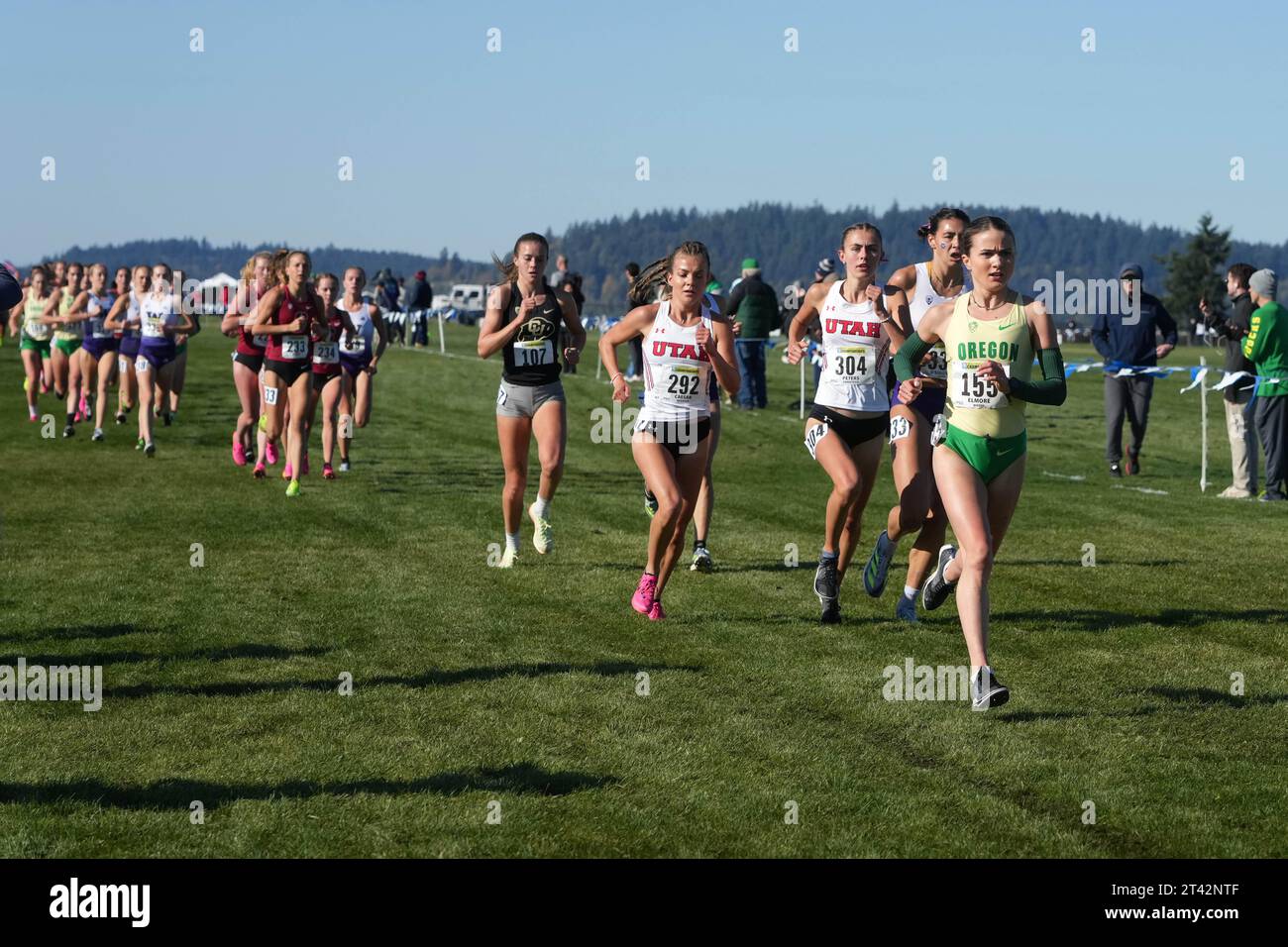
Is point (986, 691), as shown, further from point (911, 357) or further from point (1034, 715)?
point (911, 357)

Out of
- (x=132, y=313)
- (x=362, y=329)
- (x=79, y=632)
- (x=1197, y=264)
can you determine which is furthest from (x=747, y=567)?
(x=1197, y=264)

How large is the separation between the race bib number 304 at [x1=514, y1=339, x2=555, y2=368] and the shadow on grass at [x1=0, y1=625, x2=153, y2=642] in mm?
3355

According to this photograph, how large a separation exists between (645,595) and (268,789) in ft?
13.4

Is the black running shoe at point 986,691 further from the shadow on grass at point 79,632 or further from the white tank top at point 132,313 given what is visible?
the white tank top at point 132,313

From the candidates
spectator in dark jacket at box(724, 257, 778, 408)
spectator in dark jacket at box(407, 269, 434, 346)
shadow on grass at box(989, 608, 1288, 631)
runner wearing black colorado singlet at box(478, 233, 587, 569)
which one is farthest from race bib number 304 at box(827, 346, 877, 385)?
spectator in dark jacket at box(407, 269, 434, 346)

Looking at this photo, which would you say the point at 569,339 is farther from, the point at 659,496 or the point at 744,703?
the point at 744,703

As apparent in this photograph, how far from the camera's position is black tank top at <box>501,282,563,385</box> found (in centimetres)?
1130

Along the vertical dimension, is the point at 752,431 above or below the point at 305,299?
below

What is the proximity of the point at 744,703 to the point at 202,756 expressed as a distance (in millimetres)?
2541

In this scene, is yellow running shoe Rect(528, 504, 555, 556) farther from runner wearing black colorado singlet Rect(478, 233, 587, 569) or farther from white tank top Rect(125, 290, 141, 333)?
white tank top Rect(125, 290, 141, 333)

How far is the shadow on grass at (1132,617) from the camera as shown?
9641 millimetres

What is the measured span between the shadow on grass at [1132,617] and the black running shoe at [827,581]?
99 cm
